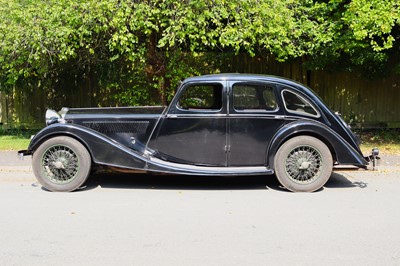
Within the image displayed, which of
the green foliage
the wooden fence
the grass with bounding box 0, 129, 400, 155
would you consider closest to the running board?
the green foliage

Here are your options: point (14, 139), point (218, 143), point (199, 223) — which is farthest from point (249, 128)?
point (14, 139)

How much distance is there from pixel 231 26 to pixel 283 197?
4.05m

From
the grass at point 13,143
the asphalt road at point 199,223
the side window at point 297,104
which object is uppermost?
the side window at point 297,104

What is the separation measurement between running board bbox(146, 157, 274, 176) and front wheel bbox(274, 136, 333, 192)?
244mm

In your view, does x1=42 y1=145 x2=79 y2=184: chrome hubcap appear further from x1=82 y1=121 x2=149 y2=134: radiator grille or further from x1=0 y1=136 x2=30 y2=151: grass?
x1=0 y1=136 x2=30 y2=151: grass

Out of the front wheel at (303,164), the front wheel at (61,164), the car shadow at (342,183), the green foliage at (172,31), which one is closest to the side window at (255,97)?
the front wheel at (303,164)

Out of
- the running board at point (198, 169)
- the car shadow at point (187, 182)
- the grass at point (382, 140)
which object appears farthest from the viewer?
the grass at point (382, 140)

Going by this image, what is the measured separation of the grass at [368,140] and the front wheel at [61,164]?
3698 mm

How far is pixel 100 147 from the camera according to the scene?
6344mm

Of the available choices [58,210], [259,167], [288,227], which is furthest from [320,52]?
[58,210]

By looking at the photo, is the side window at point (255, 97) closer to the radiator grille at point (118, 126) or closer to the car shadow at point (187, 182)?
the car shadow at point (187, 182)

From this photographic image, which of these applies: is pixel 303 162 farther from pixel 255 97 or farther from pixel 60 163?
pixel 60 163

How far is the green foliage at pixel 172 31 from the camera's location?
8.12 meters

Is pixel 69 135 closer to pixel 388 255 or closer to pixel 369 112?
pixel 388 255
